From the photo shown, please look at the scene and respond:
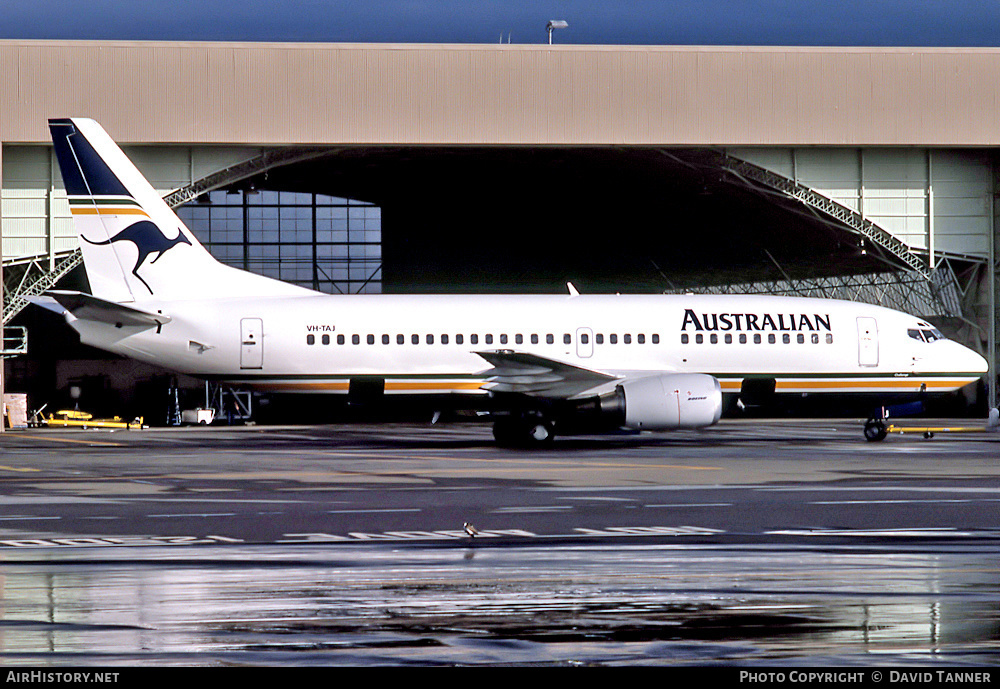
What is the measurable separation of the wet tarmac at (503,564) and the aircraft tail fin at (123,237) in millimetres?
8232

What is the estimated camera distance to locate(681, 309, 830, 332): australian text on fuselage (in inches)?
1180

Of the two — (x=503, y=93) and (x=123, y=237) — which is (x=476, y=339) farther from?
(x=503, y=93)

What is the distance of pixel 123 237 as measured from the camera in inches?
1174

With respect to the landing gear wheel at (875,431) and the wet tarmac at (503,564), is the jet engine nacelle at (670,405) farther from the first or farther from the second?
the landing gear wheel at (875,431)

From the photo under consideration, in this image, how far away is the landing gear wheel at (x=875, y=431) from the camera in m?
29.6

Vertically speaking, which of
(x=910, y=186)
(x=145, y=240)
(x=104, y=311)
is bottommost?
(x=104, y=311)

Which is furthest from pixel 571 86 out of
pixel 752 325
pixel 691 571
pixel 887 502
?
pixel 691 571

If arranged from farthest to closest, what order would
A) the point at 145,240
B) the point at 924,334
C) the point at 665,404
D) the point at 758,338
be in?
the point at 924,334
the point at 758,338
the point at 145,240
the point at 665,404

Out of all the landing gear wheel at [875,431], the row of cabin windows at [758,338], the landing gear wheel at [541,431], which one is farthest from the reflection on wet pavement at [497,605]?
the landing gear wheel at [875,431]

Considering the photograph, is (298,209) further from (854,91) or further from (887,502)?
(887,502)

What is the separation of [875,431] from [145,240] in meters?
19.1

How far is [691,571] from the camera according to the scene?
9.98 m

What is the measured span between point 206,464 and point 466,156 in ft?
77.5

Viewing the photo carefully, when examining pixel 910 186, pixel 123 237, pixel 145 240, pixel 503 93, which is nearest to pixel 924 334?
pixel 910 186
